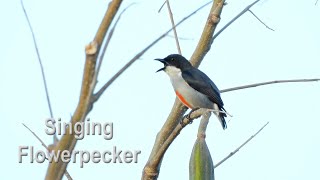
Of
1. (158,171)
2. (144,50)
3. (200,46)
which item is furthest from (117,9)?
(200,46)

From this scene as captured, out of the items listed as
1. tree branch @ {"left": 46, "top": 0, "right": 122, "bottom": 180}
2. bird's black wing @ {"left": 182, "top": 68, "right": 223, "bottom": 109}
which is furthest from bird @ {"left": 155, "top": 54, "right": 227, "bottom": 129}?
tree branch @ {"left": 46, "top": 0, "right": 122, "bottom": 180}

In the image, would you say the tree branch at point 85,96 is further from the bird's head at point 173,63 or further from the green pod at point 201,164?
the bird's head at point 173,63

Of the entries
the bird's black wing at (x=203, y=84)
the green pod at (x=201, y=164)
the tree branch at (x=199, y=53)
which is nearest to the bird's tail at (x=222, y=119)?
the bird's black wing at (x=203, y=84)

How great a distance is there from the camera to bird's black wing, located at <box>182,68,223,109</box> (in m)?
5.13

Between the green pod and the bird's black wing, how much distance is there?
122 inches

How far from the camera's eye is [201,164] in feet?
6.28

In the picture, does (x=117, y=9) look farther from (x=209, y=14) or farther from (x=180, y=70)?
(x=180, y=70)

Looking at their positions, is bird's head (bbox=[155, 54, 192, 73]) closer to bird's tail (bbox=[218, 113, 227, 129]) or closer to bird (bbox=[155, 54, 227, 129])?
bird (bbox=[155, 54, 227, 129])

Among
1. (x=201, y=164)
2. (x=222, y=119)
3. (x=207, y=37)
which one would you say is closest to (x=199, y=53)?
(x=207, y=37)

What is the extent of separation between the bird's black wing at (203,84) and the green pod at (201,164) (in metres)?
3.11

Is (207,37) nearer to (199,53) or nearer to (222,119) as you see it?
(199,53)

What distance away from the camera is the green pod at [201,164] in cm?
190

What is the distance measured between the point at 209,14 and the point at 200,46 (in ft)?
0.64

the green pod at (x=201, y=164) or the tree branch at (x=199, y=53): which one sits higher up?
the tree branch at (x=199, y=53)
